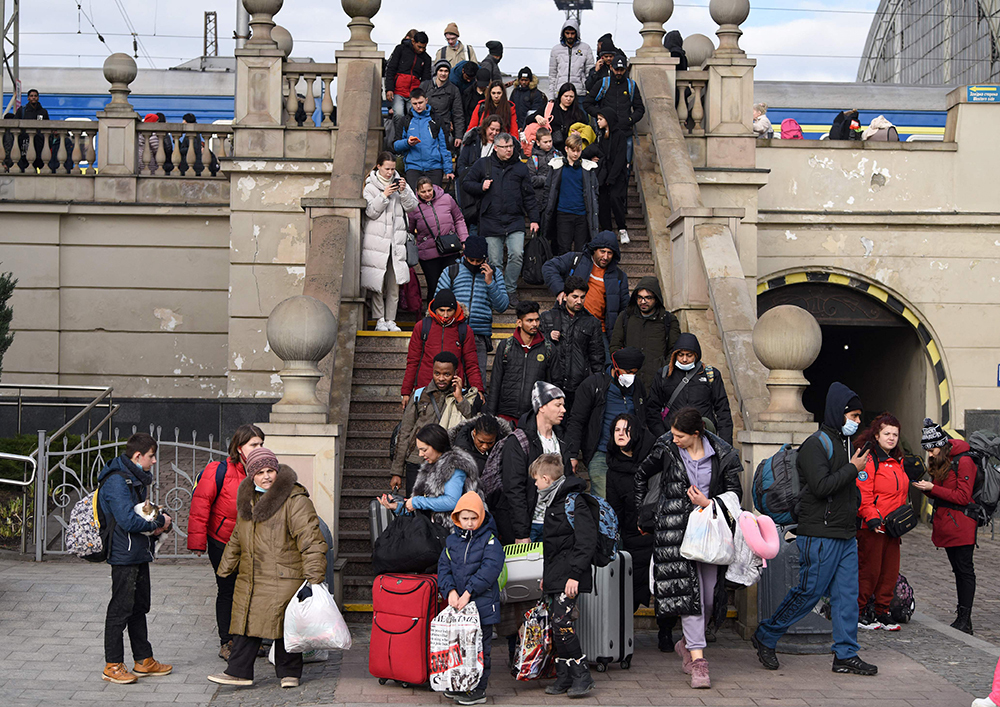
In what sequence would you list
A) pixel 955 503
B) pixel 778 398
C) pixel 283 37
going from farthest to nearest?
pixel 283 37
pixel 955 503
pixel 778 398

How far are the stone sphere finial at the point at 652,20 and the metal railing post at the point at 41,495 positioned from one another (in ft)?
27.0

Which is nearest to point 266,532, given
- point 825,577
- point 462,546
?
point 462,546

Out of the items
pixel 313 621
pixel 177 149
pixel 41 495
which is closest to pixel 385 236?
pixel 41 495

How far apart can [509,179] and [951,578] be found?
21.1 ft

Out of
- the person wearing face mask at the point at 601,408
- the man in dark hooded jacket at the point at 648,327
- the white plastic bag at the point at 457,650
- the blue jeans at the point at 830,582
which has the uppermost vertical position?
the man in dark hooded jacket at the point at 648,327

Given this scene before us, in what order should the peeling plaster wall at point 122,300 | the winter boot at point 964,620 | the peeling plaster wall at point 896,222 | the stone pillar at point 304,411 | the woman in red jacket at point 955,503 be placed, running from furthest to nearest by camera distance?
the peeling plaster wall at point 122,300 < the peeling plaster wall at point 896,222 < the winter boot at point 964,620 < the woman in red jacket at point 955,503 < the stone pillar at point 304,411

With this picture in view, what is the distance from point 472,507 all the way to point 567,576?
27.6 inches

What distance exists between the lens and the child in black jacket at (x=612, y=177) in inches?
487

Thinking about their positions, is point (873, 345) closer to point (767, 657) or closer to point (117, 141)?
point (117, 141)

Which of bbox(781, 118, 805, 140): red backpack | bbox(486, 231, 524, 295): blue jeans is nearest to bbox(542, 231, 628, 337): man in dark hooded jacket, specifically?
bbox(486, 231, 524, 295): blue jeans

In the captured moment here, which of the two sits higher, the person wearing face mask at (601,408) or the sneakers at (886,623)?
the person wearing face mask at (601,408)

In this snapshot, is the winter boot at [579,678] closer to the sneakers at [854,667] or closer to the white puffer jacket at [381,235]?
the sneakers at [854,667]

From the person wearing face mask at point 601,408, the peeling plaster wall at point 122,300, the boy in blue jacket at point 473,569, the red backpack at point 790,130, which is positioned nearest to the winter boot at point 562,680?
the boy in blue jacket at point 473,569

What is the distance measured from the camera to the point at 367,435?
961 cm
